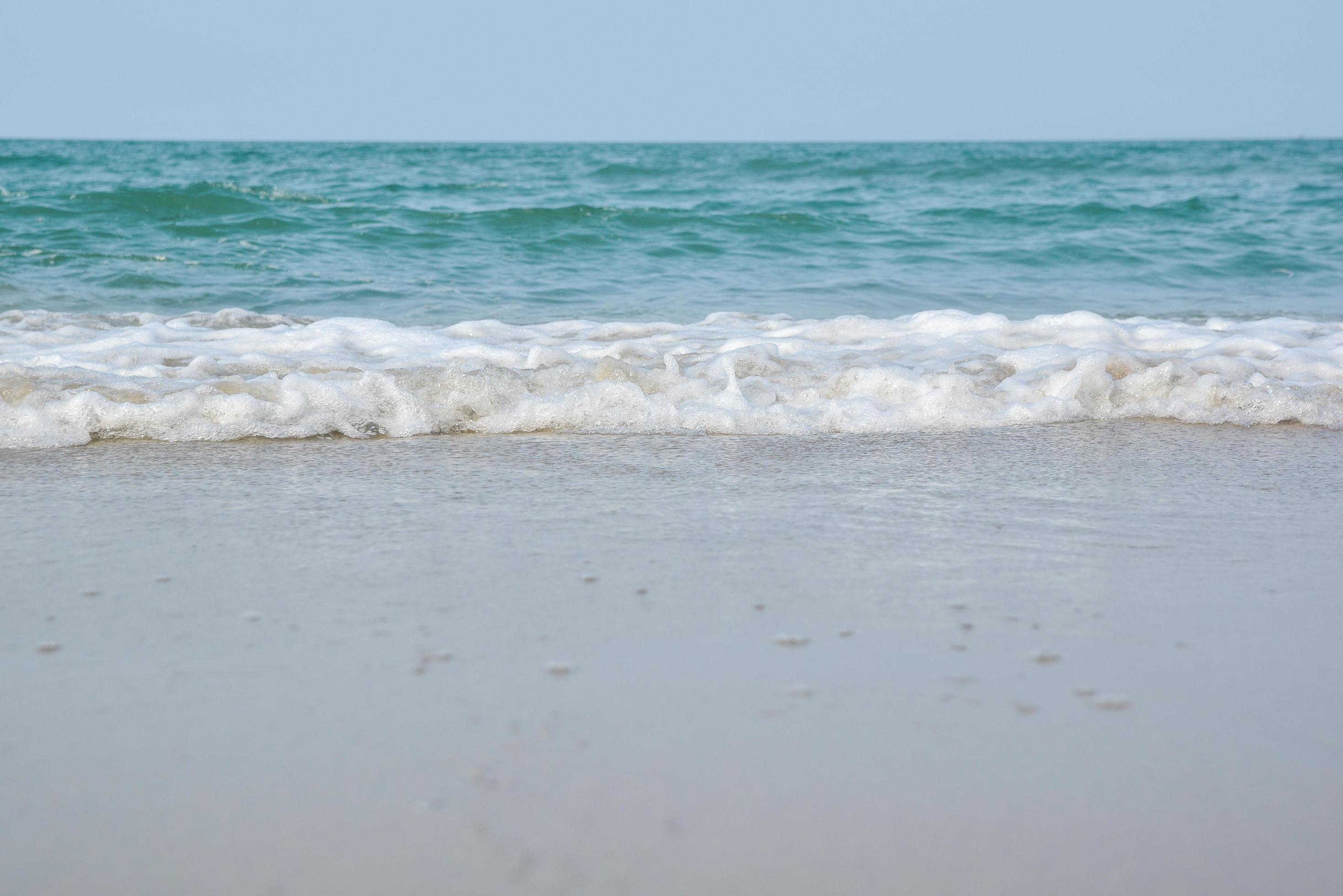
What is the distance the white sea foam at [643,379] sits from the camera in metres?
2.73

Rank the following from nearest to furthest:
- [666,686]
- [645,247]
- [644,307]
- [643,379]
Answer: [666,686] < [643,379] < [644,307] < [645,247]

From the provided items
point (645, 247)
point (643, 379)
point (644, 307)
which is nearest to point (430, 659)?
point (643, 379)

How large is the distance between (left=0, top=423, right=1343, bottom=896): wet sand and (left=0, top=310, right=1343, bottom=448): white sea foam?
0.50m

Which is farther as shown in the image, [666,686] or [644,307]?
[644,307]

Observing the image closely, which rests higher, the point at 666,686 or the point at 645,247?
the point at 645,247

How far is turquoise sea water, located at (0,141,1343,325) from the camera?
5.52 meters

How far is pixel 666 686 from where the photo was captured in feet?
4.25

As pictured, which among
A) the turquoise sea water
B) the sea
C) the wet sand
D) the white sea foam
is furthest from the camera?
the turquoise sea water

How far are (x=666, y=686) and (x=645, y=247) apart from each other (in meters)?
6.55

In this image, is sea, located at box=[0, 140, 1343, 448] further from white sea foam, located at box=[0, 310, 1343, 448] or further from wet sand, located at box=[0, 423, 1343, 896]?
wet sand, located at box=[0, 423, 1343, 896]

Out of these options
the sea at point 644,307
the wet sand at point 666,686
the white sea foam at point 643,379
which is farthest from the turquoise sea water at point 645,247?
the wet sand at point 666,686

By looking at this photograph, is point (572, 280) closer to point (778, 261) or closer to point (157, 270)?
point (778, 261)

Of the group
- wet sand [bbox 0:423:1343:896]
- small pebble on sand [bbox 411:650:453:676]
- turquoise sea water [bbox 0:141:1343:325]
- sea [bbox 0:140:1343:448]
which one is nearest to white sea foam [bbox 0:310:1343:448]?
sea [bbox 0:140:1343:448]

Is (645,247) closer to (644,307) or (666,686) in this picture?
(644,307)
